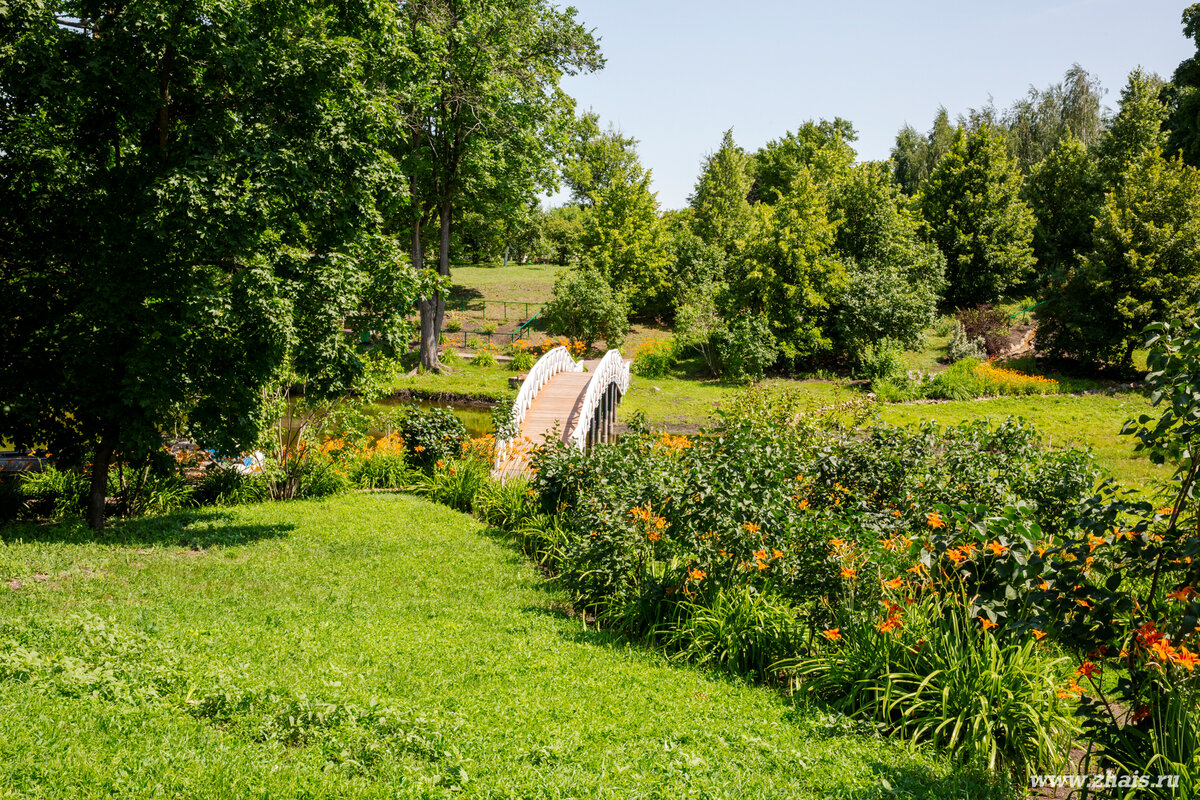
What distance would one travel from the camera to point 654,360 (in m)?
31.2

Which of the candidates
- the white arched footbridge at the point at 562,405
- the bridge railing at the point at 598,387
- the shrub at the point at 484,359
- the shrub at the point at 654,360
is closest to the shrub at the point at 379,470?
the white arched footbridge at the point at 562,405

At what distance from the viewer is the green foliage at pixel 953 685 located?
5531 millimetres

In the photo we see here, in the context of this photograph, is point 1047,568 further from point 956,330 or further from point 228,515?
point 956,330

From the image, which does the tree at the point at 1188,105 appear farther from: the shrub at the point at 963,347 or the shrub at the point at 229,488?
the shrub at the point at 229,488

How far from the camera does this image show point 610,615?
8.37m

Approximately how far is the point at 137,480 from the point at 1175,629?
13484mm

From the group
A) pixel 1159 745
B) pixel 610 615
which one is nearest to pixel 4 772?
pixel 610 615

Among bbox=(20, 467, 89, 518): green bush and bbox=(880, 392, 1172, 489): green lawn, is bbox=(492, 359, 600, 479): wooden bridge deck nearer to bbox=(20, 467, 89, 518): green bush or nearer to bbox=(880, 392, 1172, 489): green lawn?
bbox=(20, 467, 89, 518): green bush

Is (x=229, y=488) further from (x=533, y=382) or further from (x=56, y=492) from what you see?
(x=533, y=382)

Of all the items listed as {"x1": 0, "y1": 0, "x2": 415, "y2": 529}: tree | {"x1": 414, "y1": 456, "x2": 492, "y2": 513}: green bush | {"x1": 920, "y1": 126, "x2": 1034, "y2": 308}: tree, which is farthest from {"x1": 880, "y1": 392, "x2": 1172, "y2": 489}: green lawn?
{"x1": 0, "y1": 0, "x2": 415, "y2": 529}: tree

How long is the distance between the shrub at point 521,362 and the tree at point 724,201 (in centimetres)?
1855

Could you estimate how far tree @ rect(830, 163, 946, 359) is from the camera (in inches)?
1104

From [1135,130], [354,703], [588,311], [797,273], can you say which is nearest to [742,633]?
[354,703]

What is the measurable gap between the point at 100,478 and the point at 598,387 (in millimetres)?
11800
